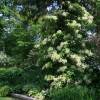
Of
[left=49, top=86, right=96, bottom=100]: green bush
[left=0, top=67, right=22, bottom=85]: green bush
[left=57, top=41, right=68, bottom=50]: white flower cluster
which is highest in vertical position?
[left=57, top=41, right=68, bottom=50]: white flower cluster

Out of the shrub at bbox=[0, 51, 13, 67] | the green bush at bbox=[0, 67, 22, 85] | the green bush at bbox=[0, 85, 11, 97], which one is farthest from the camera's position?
the shrub at bbox=[0, 51, 13, 67]

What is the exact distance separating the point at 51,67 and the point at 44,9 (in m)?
2.99

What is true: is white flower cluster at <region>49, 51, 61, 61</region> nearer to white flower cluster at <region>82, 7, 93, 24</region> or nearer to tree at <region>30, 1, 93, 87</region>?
tree at <region>30, 1, 93, 87</region>

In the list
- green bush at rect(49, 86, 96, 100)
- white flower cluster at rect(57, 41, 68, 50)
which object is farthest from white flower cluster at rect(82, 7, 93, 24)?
green bush at rect(49, 86, 96, 100)

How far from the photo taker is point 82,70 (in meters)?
14.5

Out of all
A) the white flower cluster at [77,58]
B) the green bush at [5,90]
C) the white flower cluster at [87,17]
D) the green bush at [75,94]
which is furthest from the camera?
the green bush at [5,90]

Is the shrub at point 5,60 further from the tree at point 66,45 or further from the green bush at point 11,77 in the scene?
the tree at point 66,45

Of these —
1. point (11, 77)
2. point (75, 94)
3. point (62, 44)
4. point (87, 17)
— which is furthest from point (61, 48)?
point (11, 77)

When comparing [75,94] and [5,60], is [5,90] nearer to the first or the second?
[75,94]

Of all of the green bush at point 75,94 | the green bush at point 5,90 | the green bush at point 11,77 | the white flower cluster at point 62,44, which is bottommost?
the green bush at point 75,94

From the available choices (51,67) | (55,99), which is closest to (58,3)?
(51,67)

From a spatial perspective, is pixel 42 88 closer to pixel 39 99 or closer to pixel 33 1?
pixel 39 99

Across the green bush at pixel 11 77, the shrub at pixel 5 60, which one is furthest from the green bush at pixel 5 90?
the shrub at pixel 5 60

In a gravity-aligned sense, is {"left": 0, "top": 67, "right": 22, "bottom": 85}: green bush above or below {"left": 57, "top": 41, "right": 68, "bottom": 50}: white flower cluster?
below
